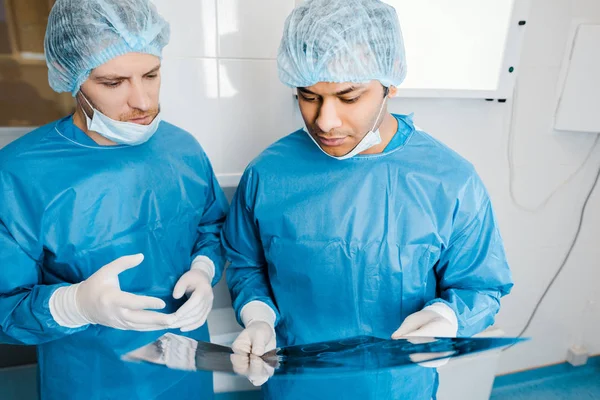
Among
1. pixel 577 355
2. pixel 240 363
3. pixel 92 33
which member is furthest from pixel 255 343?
pixel 577 355

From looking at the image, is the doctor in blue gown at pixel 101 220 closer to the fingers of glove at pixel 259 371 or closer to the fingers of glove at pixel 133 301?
the fingers of glove at pixel 133 301

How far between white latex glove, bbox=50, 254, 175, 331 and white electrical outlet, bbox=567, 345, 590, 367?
224cm

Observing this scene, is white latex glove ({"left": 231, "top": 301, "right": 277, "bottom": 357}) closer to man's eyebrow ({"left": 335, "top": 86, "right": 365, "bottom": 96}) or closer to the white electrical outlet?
man's eyebrow ({"left": 335, "top": 86, "right": 365, "bottom": 96})

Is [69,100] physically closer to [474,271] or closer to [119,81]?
[119,81]

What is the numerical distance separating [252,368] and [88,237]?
54 centimetres

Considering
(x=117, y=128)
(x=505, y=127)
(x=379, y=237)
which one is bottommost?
(x=379, y=237)

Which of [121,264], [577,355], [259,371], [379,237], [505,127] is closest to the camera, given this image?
[259,371]

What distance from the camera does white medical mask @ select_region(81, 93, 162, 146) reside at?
93 cm

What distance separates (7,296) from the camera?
2.94 ft

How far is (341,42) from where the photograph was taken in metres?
0.85

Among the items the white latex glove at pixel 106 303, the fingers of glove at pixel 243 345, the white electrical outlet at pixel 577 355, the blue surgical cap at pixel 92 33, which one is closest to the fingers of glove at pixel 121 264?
the white latex glove at pixel 106 303

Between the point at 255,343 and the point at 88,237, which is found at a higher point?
the point at 88,237

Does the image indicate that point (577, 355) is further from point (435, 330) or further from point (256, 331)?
point (256, 331)

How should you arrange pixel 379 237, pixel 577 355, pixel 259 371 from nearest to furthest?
pixel 259 371 < pixel 379 237 < pixel 577 355
